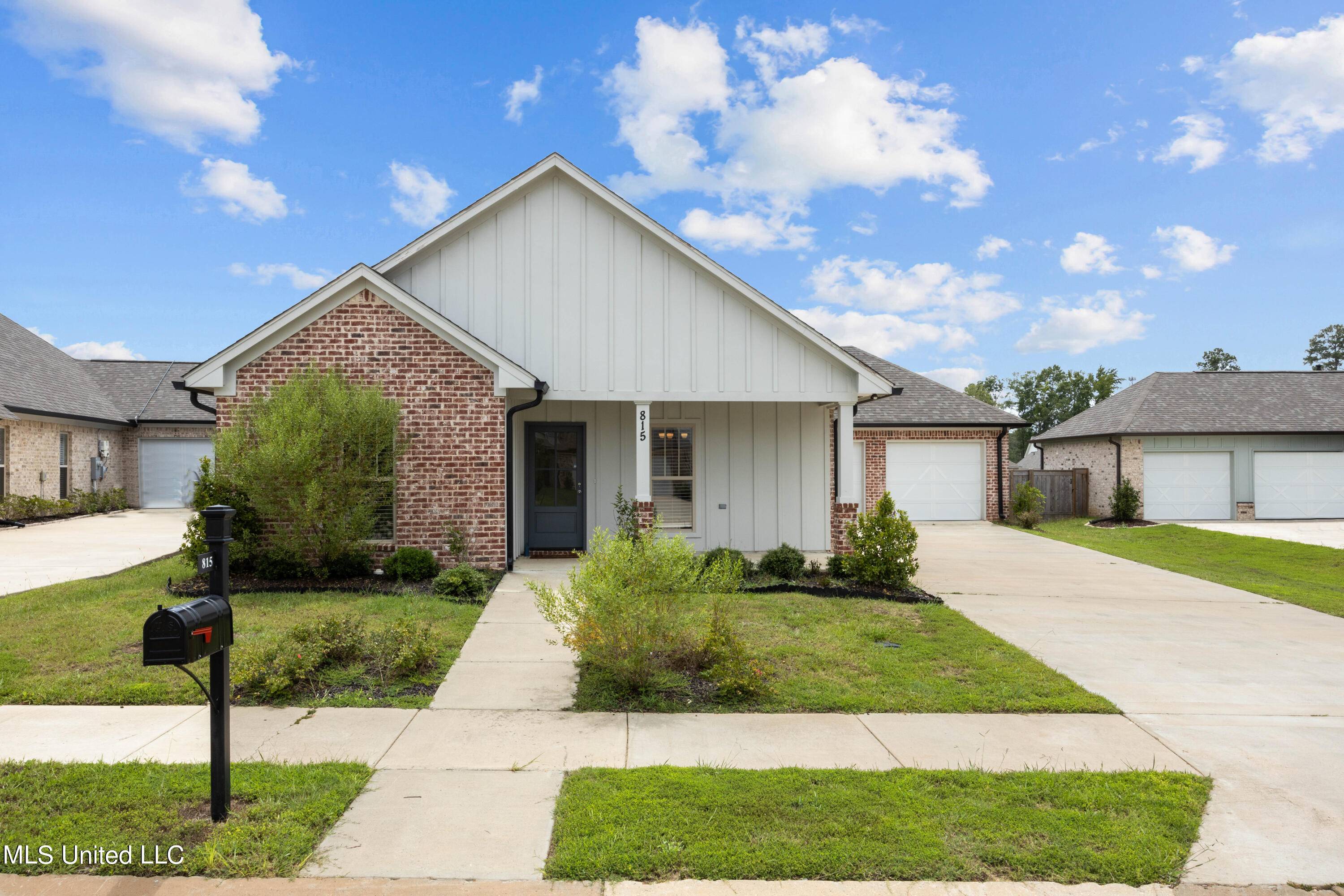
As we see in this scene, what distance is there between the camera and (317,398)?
9391mm

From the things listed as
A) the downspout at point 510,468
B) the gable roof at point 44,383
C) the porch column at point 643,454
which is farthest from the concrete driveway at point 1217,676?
the gable roof at point 44,383

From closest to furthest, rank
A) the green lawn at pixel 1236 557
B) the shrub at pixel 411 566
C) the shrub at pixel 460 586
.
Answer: the shrub at pixel 460 586, the shrub at pixel 411 566, the green lawn at pixel 1236 557

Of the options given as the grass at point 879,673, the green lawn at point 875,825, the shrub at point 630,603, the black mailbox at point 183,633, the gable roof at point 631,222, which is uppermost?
the gable roof at point 631,222

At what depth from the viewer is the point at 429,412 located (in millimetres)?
10227

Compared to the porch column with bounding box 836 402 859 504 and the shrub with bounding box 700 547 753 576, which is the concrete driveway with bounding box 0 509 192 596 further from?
the porch column with bounding box 836 402 859 504

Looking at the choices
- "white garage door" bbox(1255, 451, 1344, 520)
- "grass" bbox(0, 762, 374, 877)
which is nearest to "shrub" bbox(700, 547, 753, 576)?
"grass" bbox(0, 762, 374, 877)

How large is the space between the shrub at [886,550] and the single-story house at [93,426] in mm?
18378

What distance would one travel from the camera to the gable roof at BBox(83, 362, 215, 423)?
74.3 ft

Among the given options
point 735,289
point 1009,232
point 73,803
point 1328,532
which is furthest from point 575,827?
point 1328,532

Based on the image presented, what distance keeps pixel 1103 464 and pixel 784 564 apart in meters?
18.4

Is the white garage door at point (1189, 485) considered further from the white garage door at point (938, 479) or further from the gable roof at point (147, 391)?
the gable roof at point (147, 391)

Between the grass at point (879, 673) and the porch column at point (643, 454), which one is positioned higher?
the porch column at point (643, 454)

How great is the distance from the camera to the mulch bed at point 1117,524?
66.9 ft

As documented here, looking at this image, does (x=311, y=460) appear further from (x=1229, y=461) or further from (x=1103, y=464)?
(x=1229, y=461)
